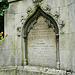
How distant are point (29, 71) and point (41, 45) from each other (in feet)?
4.03

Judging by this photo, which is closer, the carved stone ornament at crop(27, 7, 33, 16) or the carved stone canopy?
the carved stone canopy

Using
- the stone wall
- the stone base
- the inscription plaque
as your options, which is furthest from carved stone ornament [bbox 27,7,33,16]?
the stone base

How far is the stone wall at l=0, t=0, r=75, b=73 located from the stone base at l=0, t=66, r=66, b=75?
226 millimetres

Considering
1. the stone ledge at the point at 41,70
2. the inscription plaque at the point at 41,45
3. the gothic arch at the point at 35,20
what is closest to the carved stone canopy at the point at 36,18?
the gothic arch at the point at 35,20

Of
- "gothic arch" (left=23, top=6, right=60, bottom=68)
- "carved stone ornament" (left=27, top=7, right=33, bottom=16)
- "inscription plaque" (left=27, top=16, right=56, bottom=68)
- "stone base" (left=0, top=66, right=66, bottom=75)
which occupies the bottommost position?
"stone base" (left=0, top=66, right=66, bottom=75)

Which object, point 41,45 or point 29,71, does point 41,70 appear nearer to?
point 29,71

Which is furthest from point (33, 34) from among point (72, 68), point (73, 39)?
point (72, 68)

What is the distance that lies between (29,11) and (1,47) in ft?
7.13

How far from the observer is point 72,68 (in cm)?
424

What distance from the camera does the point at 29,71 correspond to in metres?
4.86

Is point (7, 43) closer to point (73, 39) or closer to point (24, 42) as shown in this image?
point (24, 42)

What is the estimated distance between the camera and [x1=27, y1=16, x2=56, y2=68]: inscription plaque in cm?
486

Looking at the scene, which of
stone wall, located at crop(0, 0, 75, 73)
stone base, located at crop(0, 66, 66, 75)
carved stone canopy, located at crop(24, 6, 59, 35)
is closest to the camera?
stone wall, located at crop(0, 0, 75, 73)

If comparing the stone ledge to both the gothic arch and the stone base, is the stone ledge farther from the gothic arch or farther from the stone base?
the gothic arch
